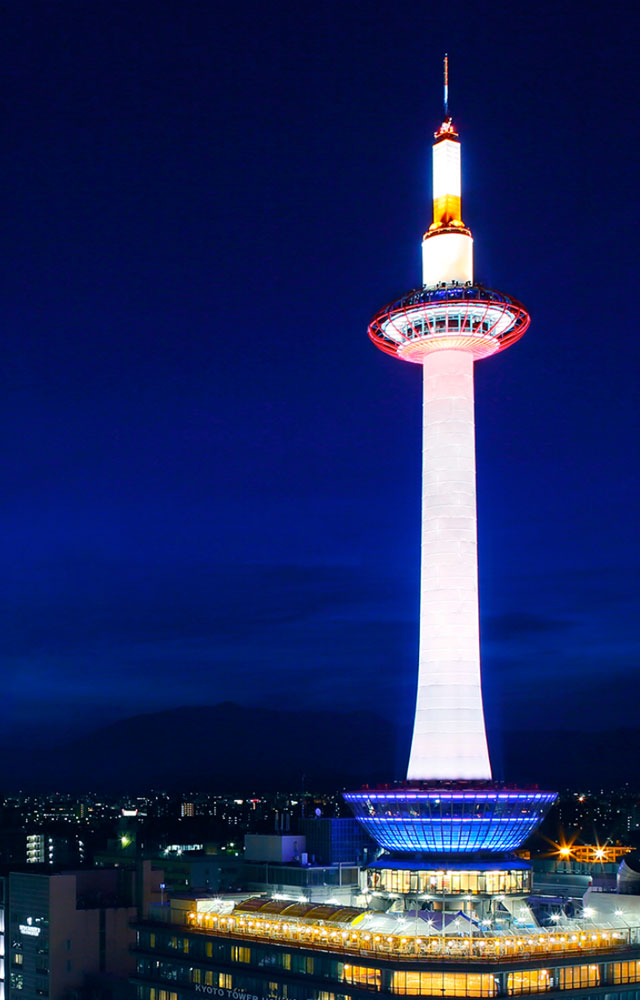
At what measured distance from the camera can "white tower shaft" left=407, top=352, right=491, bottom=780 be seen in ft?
376

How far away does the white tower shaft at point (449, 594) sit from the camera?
376ft

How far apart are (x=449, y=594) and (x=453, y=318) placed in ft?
86.2

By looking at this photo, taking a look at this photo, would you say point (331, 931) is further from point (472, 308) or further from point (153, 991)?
point (472, 308)

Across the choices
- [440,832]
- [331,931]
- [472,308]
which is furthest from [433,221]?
[331,931]

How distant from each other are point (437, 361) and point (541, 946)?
53962mm

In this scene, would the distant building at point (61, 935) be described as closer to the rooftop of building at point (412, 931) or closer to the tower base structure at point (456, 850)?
the rooftop of building at point (412, 931)

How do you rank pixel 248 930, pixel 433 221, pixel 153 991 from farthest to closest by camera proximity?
pixel 433 221 < pixel 153 991 < pixel 248 930

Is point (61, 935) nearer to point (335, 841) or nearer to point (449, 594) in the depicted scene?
point (335, 841)

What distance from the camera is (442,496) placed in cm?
12056

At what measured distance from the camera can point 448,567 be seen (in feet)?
388

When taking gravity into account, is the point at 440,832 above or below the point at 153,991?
above

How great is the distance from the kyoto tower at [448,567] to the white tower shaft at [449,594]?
0.30 ft

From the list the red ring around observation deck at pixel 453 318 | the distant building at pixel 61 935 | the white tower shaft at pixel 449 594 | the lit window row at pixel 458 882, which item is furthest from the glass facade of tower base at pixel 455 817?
the red ring around observation deck at pixel 453 318

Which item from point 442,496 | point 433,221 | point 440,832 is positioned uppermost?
point 433,221
